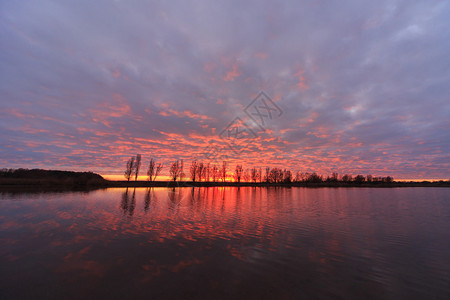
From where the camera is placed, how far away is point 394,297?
664 centimetres

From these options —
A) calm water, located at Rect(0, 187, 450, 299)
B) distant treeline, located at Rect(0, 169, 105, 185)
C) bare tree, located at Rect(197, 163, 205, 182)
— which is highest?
bare tree, located at Rect(197, 163, 205, 182)

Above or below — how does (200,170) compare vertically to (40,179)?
above

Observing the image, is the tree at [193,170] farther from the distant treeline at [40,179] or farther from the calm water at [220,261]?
the calm water at [220,261]

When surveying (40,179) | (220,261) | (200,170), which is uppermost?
(200,170)

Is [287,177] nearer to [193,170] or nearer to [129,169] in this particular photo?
[193,170]

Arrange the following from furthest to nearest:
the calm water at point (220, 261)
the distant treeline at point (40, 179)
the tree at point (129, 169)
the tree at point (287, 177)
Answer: the tree at point (287, 177), the tree at point (129, 169), the distant treeline at point (40, 179), the calm water at point (220, 261)

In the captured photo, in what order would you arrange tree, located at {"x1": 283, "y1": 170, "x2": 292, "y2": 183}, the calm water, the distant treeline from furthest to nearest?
1. tree, located at {"x1": 283, "y1": 170, "x2": 292, "y2": 183}
2. the distant treeline
3. the calm water

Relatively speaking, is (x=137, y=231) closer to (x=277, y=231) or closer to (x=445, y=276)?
(x=277, y=231)

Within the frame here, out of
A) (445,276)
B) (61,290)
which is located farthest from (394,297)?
(61,290)

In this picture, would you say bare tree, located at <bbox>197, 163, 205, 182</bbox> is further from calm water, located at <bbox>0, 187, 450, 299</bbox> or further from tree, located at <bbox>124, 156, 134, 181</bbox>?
calm water, located at <bbox>0, 187, 450, 299</bbox>

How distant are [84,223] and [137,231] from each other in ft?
19.1

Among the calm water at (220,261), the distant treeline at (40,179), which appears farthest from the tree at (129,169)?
the calm water at (220,261)

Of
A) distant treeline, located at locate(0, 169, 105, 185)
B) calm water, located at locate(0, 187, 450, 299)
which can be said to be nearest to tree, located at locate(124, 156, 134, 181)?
distant treeline, located at locate(0, 169, 105, 185)

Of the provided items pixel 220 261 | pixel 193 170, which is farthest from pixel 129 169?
pixel 220 261
